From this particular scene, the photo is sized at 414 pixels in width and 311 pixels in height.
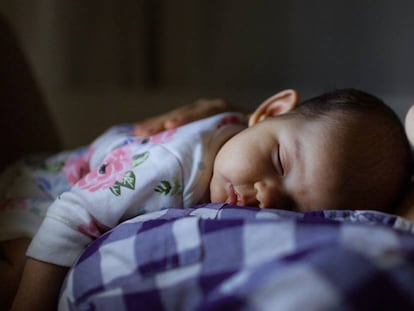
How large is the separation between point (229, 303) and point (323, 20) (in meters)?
2.01

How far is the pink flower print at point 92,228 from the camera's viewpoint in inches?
34.4

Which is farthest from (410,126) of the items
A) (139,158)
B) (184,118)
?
(184,118)

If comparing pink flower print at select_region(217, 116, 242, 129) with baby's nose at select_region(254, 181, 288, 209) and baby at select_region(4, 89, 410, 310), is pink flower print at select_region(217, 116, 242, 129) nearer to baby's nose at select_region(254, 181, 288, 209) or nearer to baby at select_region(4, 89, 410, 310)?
baby at select_region(4, 89, 410, 310)

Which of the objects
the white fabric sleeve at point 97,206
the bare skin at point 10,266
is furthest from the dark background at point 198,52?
the white fabric sleeve at point 97,206

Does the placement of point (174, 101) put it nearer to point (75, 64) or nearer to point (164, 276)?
point (75, 64)

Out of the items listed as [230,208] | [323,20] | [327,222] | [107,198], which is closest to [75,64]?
[323,20]

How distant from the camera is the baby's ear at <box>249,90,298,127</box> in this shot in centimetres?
112

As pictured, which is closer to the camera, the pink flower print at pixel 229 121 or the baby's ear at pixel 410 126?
the baby's ear at pixel 410 126

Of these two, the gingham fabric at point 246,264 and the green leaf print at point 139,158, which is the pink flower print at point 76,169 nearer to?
the green leaf print at point 139,158

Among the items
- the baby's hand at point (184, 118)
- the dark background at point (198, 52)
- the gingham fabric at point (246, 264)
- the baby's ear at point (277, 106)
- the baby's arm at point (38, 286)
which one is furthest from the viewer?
the dark background at point (198, 52)

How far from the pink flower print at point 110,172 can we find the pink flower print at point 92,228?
53 millimetres

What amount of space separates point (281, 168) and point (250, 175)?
51mm

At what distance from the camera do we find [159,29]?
2592mm

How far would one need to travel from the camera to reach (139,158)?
95cm
